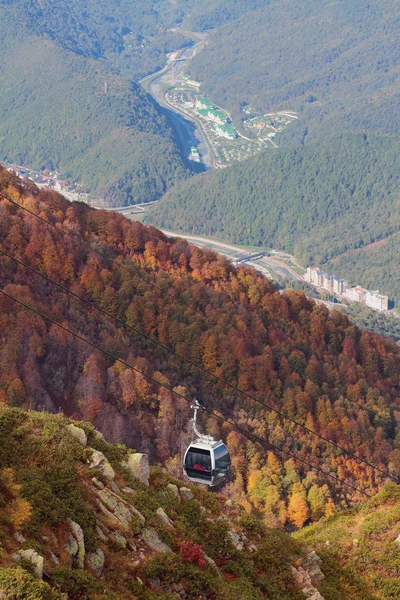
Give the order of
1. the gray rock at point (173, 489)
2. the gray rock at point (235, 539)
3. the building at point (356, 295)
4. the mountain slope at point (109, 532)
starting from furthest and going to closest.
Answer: the building at point (356, 295) < the gray rock at point (173, 489) < the gray rock at point (235, 539) < the mountain slope at point (109, 532)

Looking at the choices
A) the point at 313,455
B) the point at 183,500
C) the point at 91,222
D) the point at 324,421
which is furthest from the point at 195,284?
the point at 183,500

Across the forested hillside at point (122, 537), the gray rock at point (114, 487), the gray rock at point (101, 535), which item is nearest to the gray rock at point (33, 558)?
the forested hillside at point (122, 537)

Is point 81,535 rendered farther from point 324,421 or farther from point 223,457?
point 324,421

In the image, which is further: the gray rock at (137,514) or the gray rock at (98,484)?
the gray rock at (98,484)

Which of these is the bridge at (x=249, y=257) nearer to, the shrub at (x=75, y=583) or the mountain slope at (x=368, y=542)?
the mountain slope at (x=368, y=542)

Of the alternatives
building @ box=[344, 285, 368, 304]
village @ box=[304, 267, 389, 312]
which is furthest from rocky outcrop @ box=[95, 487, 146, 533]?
building @ box=[344, 285, 368, 304]

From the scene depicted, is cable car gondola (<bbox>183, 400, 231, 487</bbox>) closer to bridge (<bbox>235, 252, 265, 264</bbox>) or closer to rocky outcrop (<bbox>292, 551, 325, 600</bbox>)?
rocky outcrop (<bbox>292, 551, 325, 600</bbox>)

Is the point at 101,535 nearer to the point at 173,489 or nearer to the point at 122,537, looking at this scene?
the point at 122,537
